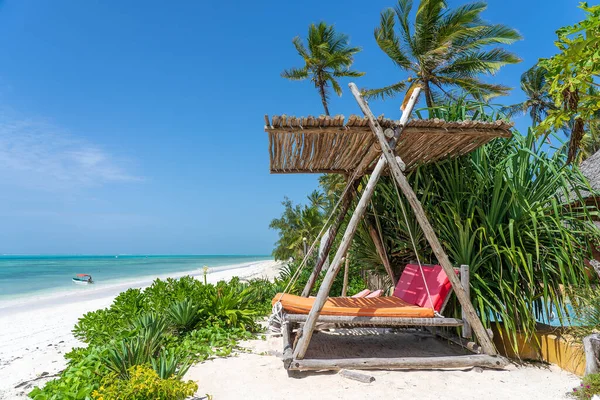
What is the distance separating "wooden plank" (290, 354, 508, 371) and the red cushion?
1.64 ft

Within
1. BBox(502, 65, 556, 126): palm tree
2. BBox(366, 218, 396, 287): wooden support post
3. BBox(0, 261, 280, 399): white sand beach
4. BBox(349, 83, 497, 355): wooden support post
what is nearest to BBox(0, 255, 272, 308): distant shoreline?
BBox(0, 261, 280, 399): white sand beach

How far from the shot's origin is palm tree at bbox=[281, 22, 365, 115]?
57.4ft

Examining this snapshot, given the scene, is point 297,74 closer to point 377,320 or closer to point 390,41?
point 390,41

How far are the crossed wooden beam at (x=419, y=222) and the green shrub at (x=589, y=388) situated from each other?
0.84m

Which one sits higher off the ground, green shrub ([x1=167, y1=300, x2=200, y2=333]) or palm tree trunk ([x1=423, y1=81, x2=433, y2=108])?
palm tree trunk ([x1=423, y1=81, x2=433, y2=108])

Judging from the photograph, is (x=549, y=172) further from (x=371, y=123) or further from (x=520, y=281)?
(x=371, y=123)

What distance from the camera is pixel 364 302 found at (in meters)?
3.92

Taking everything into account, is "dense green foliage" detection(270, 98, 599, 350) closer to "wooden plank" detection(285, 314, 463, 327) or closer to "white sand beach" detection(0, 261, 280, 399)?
"wooden plank" detection(285, 314, 463, 327)

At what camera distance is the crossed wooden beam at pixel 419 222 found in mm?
3371

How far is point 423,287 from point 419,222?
2.87ft

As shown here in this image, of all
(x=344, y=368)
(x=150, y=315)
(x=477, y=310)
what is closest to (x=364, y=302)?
(x=344, y=368)

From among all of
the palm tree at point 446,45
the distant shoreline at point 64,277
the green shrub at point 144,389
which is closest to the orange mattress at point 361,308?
the green shrub at point 144,389

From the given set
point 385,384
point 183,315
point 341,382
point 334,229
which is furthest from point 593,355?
point 183,315

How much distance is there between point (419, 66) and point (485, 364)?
1268 centimetres
